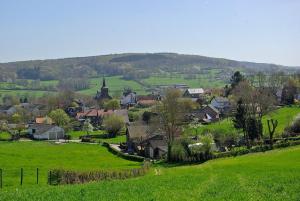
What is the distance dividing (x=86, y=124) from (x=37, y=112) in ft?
156

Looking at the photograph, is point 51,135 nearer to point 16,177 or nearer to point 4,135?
point 4,135

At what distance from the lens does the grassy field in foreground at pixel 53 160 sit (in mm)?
50088

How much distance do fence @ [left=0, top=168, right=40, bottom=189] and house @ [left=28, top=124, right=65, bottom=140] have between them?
2243 inches

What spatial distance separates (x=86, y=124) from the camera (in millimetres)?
122000

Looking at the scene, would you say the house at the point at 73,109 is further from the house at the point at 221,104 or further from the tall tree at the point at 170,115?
the tall tree at the point at 170,115

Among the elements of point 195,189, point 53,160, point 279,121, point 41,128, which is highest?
point 195,189

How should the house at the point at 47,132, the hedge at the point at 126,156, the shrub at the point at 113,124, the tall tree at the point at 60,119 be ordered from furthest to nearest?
the tall tree at the point at 60,119 < the house at the point at 47,132 < the shrub at the point at 113,124 < the hedge at the point at 126,156

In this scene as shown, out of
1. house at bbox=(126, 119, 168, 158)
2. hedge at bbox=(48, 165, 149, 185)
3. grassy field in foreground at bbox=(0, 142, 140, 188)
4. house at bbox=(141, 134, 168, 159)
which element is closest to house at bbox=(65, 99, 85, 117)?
grassy field in foreground at bbox=(0, 142, 140, 188)

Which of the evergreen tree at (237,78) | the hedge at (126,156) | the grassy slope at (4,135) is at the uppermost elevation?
the evergreen tree at (237,78)

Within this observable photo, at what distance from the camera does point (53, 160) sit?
66.2 metres

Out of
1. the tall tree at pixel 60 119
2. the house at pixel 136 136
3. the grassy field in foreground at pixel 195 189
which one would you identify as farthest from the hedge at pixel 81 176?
the tall tree at pixel 60 119

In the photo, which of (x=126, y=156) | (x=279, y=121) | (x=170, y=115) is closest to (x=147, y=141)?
(x=126, y=156)

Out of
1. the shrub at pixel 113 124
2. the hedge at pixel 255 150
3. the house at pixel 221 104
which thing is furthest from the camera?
the house at pixel 221 104

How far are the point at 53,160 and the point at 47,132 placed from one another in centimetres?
4558
